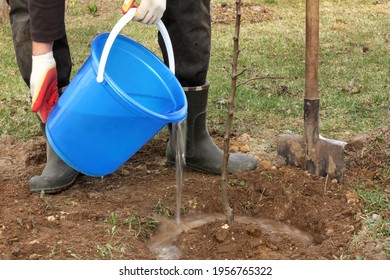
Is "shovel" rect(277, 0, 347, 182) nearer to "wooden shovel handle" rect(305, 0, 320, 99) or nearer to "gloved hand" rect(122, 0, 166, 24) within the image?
"wooden shovel handle" rect(305, 0, 320, 99)

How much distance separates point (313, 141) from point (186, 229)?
725 mm

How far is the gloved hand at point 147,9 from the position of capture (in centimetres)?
229

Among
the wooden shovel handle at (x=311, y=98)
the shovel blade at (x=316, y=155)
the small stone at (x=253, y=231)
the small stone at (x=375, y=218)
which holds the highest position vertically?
the wooden shovel handle at (x=311, y=98)

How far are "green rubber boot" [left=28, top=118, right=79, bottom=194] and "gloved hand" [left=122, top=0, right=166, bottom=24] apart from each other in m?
0.90

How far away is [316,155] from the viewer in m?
2.87

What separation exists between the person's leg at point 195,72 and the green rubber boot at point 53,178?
0.51m

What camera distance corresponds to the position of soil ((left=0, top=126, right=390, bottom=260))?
2332 millimetres

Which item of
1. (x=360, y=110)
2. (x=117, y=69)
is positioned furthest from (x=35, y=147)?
(x=360, y=110)

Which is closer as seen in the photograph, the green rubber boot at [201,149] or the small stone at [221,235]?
the small stone at [221,235]

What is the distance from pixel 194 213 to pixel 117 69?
0.71 metres

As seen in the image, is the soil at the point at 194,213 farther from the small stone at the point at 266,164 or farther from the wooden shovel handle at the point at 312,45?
the wooden shovel handle at the point at 312,45

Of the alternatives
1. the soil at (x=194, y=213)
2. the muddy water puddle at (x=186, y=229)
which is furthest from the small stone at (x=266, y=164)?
the muddy water puddle at (x=186, y=229)

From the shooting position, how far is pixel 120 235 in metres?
2.39
